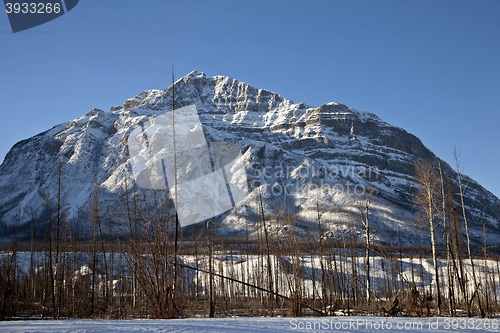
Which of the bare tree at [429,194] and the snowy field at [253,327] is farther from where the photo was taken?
the bare tree at [429,194]

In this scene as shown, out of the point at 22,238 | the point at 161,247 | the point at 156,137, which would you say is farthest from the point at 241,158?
the point at 161,247

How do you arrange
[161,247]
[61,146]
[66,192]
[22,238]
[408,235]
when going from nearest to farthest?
1. [161,247]
2. [408,235]
3. [22,238]
4. [66,192]
5. [61,146]

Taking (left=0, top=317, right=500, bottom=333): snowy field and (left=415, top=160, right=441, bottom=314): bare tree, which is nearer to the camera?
(left=0, top=317, right=500, bottom=333): snowy field

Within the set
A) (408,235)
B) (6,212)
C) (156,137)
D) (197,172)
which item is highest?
(156,137)

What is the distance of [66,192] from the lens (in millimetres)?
139375

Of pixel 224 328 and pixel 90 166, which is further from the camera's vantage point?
pixel 90 166

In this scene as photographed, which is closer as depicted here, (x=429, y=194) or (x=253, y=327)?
(x=253, y=327)

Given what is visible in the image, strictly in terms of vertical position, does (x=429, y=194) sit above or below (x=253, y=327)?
above

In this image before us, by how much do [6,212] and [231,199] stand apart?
87705mm

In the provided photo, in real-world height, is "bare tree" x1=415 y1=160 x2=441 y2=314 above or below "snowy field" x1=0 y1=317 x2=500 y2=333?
above

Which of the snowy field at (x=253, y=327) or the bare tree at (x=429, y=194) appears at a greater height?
the bare tree at (x=429, y=194)

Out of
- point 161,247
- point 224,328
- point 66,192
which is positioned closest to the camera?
point 224,328

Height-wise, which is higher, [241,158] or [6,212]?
[241,158]

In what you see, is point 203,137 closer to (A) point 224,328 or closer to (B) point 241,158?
(B) point 241,158
